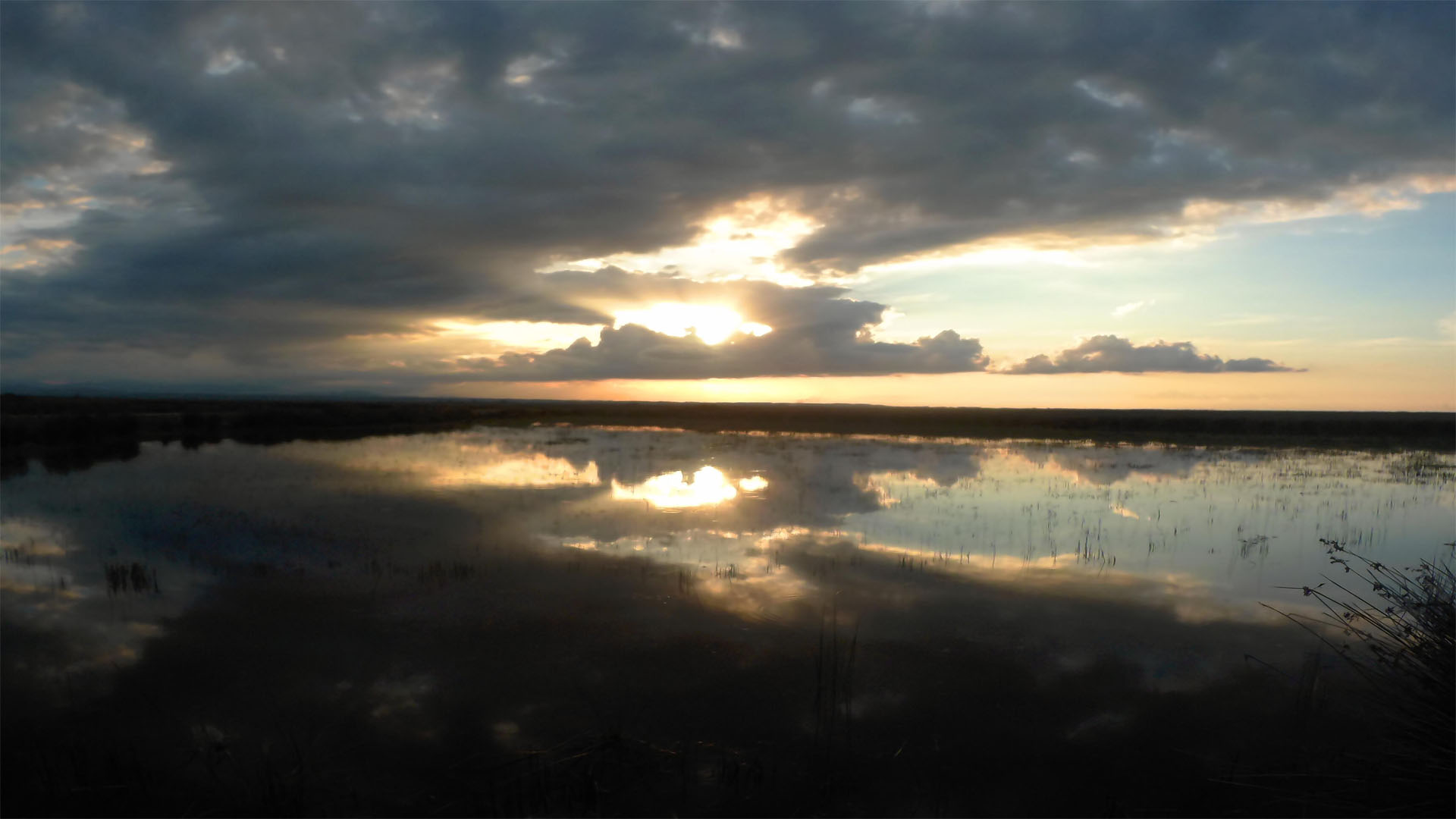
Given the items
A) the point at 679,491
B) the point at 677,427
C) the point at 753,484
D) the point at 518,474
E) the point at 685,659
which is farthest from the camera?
the point at 677,427

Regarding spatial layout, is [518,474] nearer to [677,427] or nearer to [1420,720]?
[1420,720]

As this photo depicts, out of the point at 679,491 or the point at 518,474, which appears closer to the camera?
the point at 679,491

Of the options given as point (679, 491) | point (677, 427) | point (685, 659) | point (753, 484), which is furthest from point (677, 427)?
point (685, 659)

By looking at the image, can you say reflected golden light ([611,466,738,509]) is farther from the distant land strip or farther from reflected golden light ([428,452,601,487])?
the distant land strip

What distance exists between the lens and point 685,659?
8.72m

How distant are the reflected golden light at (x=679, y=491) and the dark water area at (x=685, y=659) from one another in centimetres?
95

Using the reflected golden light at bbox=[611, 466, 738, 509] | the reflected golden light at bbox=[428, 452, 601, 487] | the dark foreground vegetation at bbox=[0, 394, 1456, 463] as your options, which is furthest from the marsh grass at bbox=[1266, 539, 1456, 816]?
the dark foreground vegetation at bbox=[0, 394, 1456, 463]

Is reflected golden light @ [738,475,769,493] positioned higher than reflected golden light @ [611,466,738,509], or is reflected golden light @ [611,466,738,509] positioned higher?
reflected golden light @ [738,475,769,493]

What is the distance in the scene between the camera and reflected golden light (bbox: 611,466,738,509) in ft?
65.4

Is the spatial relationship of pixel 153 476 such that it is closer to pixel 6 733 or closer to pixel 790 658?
pixel 6 733

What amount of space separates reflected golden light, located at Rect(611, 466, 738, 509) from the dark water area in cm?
95

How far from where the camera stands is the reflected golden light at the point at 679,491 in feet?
65.4

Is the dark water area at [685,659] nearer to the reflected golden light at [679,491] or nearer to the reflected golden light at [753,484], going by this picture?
the reflected golden light at [679,491]

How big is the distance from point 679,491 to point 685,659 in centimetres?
1326
